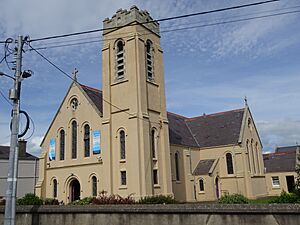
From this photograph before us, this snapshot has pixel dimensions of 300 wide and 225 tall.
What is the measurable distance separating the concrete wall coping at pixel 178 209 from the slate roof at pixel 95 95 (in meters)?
16.4

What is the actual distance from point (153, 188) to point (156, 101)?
7986mm

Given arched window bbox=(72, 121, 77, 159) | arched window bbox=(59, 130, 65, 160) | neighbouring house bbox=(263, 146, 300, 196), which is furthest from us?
neighbouring house bbox=(263, 146, 300, 196)

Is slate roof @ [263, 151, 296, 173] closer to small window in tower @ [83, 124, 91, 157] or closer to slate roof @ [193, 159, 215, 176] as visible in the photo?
slate roof @ [193, 159, 215, 176]

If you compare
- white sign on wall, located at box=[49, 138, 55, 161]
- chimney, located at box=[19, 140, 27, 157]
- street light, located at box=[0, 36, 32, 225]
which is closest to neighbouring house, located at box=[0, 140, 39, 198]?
chimney, located at box=[19, 140, 27, 157]

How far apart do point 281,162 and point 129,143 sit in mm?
30733

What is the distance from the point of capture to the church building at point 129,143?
25766 mm

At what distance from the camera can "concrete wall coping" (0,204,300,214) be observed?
9.18 meters

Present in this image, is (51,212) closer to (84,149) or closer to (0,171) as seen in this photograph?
(84,149)

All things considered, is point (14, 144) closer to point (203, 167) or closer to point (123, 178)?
point (123, 178)

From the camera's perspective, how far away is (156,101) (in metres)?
28.6

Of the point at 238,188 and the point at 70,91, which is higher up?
the point at 70,91

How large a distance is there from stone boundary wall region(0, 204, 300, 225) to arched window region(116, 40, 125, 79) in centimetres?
1610

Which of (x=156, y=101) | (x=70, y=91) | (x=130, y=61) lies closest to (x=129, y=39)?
(x=130, y=61)

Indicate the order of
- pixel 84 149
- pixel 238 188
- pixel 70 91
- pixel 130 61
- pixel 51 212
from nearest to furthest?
pixel 51 212 → pixel 130 61 → pixel 84 149 → pixel 70 91 → pixel 238 188
